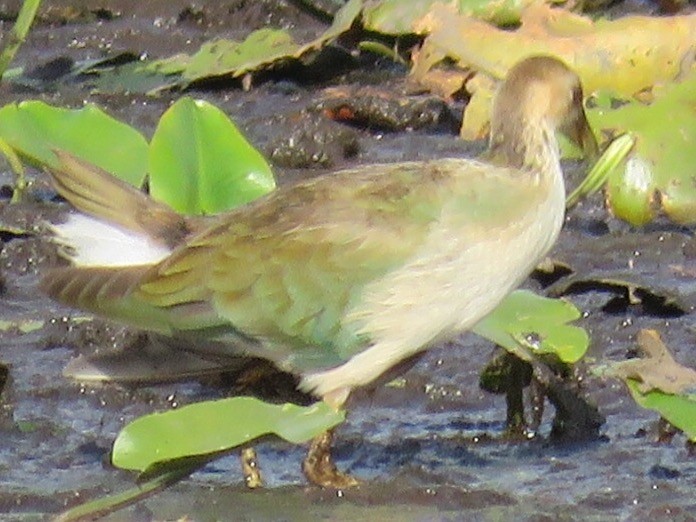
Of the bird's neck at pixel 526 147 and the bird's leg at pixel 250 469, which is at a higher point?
the bird's neck at pixel 526 147

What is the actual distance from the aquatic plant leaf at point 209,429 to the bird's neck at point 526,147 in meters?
0.88

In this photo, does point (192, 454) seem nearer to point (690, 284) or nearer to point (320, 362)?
point (320, 362)

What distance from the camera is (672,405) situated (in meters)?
4.10

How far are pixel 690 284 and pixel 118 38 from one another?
353cm

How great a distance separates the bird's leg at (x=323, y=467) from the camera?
4.25 m

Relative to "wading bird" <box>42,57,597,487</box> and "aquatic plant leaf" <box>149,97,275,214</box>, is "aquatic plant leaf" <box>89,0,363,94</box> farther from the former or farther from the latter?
"wading bird" <box>42,57,597,487</box>

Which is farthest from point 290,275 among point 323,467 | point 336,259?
point 323,467

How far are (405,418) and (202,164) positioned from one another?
0.79m

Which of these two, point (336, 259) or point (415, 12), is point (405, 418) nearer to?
point (336, 259)

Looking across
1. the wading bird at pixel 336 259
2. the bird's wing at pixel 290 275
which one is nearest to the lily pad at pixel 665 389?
the wading bird at pixel 336 259

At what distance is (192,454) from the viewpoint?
3.61 meters

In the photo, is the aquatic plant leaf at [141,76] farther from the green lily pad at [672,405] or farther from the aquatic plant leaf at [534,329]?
the green lily pad at [672,405]

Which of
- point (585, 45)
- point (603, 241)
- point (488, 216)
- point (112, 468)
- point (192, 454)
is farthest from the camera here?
point (585, 45)

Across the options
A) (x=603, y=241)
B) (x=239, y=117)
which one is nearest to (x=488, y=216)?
(x=603, y=241)
